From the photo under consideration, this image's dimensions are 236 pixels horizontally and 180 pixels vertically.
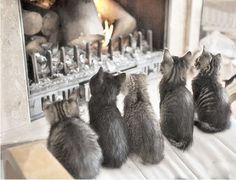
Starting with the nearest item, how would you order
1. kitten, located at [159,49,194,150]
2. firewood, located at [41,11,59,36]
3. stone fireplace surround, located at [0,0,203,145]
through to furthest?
kitten, located at [159,49,194,150] < stone fireplace surround, located at [0,0,203,145] < firewood, located at [41,11,59,36]

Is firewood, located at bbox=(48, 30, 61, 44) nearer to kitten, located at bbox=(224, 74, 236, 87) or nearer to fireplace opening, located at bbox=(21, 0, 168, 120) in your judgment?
fireplace opening, located at bbox=(21, 0, 168, 120)

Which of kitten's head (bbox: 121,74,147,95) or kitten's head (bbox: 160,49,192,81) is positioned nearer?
kitten's head (bbox: 121,74,147,95)

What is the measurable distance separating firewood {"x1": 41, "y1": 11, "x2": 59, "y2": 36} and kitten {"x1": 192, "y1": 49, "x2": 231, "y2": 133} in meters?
0.91

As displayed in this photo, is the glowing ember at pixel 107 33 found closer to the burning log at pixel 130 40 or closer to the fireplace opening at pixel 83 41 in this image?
the fireplace opening at pixel 83 41

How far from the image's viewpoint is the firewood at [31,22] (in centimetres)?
202

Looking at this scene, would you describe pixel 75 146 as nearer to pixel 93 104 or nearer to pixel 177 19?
pixel 93 104

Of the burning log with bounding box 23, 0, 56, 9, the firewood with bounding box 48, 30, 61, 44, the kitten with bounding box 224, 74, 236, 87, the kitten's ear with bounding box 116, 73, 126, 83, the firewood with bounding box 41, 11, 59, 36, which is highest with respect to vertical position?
the burning log with bounding box 23, 0, 56, 9

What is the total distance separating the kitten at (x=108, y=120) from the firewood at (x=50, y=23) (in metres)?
0.80

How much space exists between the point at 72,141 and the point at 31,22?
3.11ft

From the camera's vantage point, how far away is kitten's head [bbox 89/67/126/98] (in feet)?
4.83

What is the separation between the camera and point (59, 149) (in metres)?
1.34

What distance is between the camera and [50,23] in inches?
85.9

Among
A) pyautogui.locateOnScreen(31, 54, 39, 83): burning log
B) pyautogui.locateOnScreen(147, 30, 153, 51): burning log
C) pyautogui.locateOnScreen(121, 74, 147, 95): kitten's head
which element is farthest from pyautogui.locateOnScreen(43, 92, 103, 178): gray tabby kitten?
pyautogui.locateOnScreen(147, 30, 153, 51): burning log

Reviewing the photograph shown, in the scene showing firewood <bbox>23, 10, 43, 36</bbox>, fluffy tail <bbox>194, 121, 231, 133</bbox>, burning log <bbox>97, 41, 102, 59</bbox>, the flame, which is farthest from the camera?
the flame
